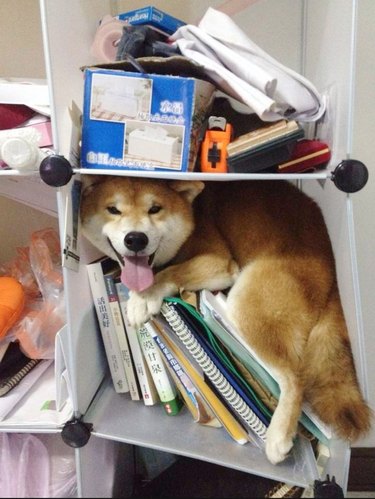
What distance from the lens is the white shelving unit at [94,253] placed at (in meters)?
0.73

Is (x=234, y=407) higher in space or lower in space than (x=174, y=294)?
lower

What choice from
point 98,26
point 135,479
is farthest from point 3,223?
point 135,479

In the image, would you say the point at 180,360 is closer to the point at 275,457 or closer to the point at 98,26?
the point at 275,457

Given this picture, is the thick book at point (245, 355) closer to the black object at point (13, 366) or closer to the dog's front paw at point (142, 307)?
the dog's front paw at point (142, 307)

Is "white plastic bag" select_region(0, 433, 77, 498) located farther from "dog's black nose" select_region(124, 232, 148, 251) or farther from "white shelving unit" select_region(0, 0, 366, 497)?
"dog's black nose" select_region(124, 232, 148, 251)

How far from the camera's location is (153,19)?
875mm

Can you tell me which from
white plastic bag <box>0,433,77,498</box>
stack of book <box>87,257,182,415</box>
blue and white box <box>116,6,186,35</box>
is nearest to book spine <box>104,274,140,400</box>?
stack of book <box>87,257,182,415</box>

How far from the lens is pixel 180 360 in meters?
0.88

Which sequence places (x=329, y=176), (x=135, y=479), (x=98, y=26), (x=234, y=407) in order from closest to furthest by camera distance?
1. (x=329, y=176)
2. (x=234, y=407)
3. (x=98, y=26)
4. (x=135, y=479)

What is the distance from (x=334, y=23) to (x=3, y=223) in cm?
102

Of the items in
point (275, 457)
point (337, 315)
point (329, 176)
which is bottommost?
point (275, 457)

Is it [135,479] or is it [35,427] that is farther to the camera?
[135,479]

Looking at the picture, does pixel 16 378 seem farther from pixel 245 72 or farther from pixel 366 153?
pixel 366 153

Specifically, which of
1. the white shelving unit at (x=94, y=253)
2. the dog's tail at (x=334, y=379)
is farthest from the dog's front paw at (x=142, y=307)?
the dog's tail at (x=334, y=379)
